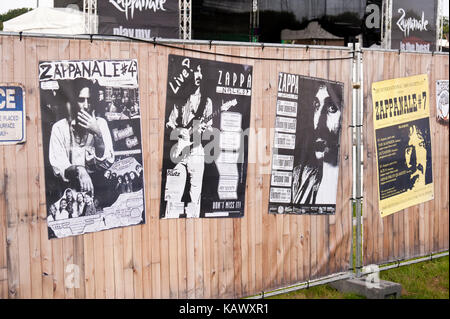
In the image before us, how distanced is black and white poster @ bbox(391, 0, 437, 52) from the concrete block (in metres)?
7.47

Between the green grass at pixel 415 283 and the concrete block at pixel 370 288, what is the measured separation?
0.06 meters

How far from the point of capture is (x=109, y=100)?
16.5 ft

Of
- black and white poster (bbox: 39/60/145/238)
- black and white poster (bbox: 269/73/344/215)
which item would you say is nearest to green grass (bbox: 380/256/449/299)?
black and white poster (bbox: 269/73/344/215)

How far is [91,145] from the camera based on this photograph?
16.3 feet

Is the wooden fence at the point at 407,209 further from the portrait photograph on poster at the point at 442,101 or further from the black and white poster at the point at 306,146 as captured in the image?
the black and white poster at the point at 306,146

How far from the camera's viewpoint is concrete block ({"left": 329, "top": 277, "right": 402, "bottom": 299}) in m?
6.20

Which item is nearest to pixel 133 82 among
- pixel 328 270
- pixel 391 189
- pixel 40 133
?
pixel 40 133

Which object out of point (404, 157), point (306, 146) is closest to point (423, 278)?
point (404, 157)

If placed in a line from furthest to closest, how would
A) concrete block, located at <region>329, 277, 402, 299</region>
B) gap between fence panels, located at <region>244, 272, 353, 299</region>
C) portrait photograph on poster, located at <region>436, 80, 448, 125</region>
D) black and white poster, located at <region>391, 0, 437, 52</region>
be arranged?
1. black and white poster, located at <region>391, 0, 437, 52</region>
2. portrait photograph on poster, located at <region>436, 80, 448, 125</region>
3. concrete block, located at <region>329, 277, 402, 299</region>
4. gap between fence panels, located at <region>244, 272, 353, 299</region>

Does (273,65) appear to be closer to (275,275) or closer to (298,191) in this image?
(298,191)

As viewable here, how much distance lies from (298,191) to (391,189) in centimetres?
156

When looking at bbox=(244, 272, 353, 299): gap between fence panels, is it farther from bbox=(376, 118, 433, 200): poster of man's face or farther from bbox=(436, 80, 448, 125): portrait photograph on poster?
bbox=(436, 80, 448, 125): portrait photograph on poster

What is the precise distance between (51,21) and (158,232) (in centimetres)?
707

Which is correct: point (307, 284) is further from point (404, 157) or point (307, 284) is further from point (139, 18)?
point (139, 18)
